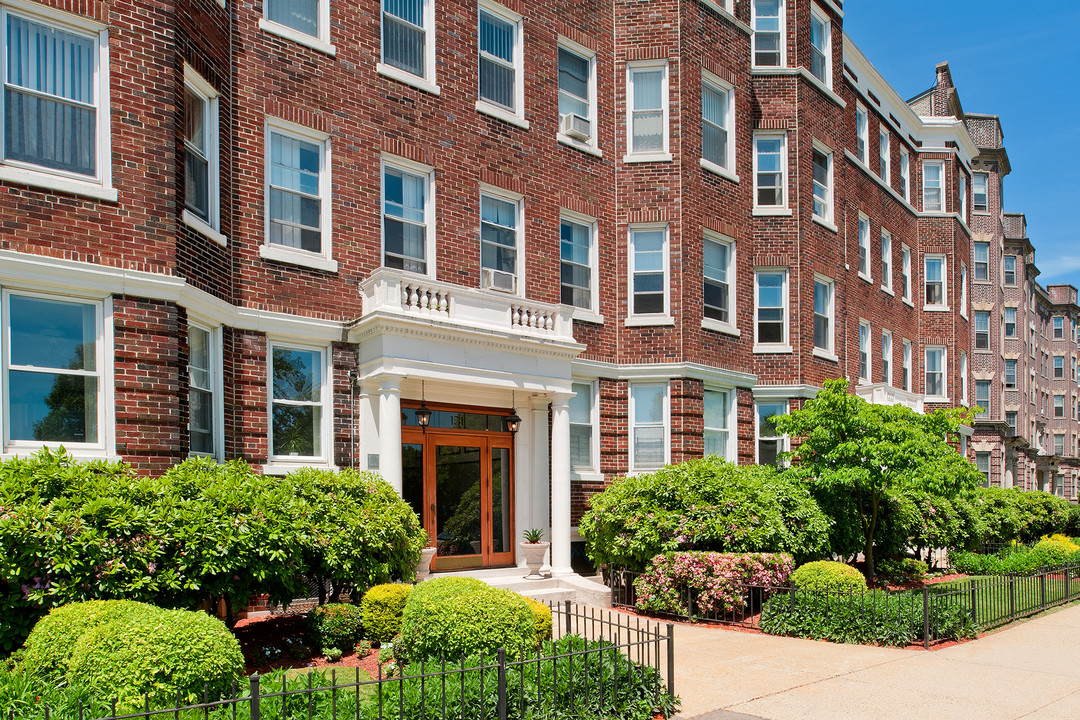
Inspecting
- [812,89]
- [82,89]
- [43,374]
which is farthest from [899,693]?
[812,89]

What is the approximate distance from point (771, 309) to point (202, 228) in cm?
1443

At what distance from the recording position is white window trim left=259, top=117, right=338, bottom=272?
44.3 feet

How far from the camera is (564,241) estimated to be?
1850cm

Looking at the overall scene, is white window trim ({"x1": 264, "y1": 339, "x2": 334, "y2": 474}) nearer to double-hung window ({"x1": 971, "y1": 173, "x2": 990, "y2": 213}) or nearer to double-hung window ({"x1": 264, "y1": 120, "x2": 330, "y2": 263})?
double-hung window ({"x1": 264, "y1": 120, "x2": 330, "y2": 263})

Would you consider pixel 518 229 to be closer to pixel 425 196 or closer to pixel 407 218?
pixel 425 196

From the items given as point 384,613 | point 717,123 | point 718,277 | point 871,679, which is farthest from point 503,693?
point 717,123

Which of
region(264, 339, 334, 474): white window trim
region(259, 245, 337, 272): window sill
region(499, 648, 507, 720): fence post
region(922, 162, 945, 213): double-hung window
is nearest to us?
region(499, 648, 507, 720): fence post

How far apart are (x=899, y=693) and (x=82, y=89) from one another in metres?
11.6

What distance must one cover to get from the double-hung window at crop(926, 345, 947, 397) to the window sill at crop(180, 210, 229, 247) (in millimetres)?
28622

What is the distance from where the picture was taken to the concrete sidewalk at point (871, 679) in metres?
8.41

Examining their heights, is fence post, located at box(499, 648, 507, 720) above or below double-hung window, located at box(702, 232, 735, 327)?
below

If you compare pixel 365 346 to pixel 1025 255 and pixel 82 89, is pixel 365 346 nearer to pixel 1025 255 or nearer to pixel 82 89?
pixel 82 89

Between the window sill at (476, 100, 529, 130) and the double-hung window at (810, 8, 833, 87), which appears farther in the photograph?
the double-hung window at (810, 8, 833, 87)

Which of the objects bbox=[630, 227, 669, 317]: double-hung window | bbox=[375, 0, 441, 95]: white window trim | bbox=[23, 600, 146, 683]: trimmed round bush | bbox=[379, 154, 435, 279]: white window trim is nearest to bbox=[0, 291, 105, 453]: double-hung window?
bbox=[23, 600, 146, 683]: trimmed round bush
